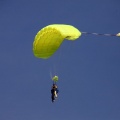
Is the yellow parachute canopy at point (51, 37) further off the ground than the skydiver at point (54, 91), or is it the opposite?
the yellow parachute canopy at point (51, 37)

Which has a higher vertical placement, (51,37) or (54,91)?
(51,37)

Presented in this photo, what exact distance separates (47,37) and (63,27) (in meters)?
1.61

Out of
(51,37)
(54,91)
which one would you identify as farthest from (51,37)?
(54,91)

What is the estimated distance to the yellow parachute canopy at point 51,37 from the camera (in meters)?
22.5

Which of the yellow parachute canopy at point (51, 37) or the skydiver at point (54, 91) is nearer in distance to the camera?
the yellow parachute canopy at point (51, 37)

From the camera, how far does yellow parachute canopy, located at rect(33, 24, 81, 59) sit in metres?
22.5

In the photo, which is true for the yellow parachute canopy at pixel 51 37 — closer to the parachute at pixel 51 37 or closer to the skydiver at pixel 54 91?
the parachute at pixel 51 37

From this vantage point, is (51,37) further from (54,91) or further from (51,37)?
(54,91)

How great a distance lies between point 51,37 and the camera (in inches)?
941

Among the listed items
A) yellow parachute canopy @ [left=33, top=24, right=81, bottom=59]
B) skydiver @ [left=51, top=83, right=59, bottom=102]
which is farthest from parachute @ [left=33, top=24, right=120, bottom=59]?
skydiver @ [left=51, top=83, right=59, bottom=102]

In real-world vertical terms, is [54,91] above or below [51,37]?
below

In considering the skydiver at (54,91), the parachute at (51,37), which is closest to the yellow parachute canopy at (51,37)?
the parachute at (51,37)

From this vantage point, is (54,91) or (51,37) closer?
(51,37)

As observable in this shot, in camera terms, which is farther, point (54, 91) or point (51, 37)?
point (54, 91)
